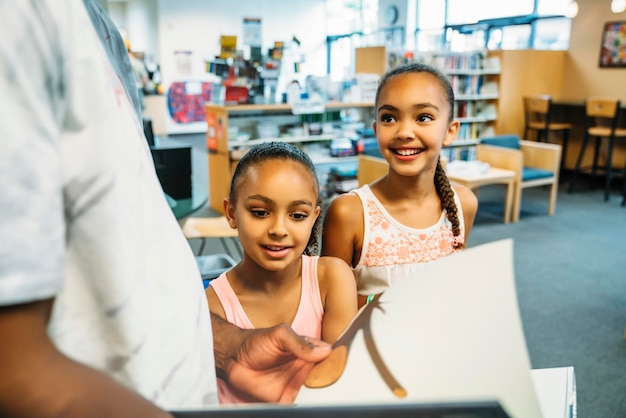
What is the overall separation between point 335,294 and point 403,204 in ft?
1.77

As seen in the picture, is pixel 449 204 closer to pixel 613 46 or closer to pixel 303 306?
pixel 303 306

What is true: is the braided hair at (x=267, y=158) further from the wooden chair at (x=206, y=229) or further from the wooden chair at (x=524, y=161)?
the wooden chair at (x=524, y=161)

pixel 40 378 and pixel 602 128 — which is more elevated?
pixel 40 378

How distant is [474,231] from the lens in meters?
5.10

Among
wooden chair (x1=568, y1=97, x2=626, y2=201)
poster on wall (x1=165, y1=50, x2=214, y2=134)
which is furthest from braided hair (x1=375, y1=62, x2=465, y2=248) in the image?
poster on wall (x1=165, y1=50, x2=214, y2=134)

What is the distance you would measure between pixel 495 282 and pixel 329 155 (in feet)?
18.4

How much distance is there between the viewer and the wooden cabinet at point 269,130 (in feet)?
17.9

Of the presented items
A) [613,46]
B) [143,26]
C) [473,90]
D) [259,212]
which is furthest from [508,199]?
[143,26]

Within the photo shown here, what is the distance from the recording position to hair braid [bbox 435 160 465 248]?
136 cm

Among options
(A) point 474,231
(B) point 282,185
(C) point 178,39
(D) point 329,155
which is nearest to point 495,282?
(B) point 282,185

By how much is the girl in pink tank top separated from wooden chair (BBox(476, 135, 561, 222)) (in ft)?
16.7

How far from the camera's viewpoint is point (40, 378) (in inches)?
12.3

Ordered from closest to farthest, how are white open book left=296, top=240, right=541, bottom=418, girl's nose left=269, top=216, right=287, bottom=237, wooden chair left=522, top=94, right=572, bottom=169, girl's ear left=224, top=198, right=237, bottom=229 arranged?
white open book left=296, top=240, right=541, bottom=418
girl's nose left=269, top=216, right=287, bottom=237
girl's ear left=224, top=198, right=237, bottom=229
wooden chair left=522, top=94, right=572, bottom=169

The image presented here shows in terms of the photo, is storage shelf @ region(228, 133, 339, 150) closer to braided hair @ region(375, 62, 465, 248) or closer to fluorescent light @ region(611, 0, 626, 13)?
braided hair @ region(375, 62, 465, 248)
